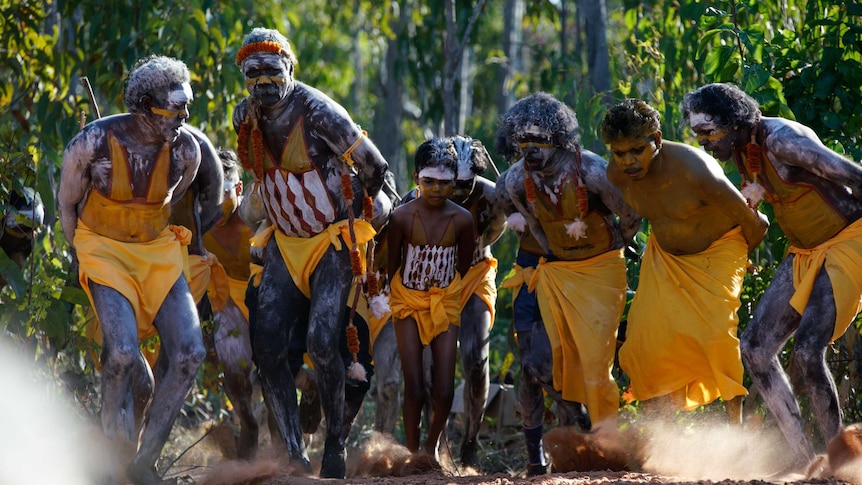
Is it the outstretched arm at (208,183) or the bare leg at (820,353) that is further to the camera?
the outstretched arm at (208,183)

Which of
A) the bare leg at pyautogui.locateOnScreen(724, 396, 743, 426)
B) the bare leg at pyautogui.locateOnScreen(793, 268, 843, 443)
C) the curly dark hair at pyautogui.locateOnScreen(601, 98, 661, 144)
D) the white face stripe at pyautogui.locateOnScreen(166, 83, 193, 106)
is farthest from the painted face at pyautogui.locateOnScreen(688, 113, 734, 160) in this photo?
the white face stripe at pyautogui.locateOnScreen(166, 83, 193, 106)

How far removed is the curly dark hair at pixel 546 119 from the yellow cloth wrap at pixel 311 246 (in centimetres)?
99

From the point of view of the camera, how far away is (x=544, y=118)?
6645 millimetres

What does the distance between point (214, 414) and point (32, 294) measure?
10.2 feet

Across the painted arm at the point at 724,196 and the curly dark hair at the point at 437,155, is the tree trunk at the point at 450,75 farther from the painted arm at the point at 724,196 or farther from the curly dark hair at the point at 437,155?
the painted arm at the point at 724,196

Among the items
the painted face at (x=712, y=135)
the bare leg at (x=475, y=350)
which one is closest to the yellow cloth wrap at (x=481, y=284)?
the bare leg at (x=475, y=350)

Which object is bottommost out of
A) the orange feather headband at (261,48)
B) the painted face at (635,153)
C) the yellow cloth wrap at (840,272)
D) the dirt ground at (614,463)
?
the dirt ground at (614,463)

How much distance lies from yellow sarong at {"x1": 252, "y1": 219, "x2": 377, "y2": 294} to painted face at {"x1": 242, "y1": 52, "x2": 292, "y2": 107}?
72 centimetres

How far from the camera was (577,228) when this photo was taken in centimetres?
670

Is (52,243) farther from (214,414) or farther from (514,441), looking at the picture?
(514,441)

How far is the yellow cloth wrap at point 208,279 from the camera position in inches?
278

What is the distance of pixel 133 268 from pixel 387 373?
2.00 metres

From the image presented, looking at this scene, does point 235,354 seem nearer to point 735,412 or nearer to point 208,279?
point 208,279

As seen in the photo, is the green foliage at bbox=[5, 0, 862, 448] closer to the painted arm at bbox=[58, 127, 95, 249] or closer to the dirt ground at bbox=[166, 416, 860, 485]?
the painted arm at bbox=[58, 127, 95, 249]
